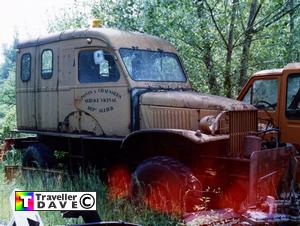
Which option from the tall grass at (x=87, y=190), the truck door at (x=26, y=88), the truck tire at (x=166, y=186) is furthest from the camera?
Answer: the truck door at (x=26, y=88)

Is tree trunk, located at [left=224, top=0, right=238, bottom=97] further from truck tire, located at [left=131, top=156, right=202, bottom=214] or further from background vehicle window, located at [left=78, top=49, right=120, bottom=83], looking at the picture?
truck tire, located at [left=131, top=156, right=202, bottom=214]

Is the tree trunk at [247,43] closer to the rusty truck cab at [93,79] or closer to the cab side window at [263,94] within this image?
the cab side window at [263,94]

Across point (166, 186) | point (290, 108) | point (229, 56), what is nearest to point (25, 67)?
point (166, 186)

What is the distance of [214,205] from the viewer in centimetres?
612

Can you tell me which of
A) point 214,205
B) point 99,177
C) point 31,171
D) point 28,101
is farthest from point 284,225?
point 28,101

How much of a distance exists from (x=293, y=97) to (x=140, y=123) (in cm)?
288

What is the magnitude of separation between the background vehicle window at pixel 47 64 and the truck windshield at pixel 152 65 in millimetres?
1741

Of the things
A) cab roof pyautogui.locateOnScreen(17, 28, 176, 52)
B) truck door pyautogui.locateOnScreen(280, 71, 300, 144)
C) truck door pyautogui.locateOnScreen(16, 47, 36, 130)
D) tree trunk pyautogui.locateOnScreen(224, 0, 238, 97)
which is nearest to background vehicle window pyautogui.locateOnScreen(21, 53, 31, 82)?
truck door pyautogui.locateOnScreen(16, 47, 36, 130)

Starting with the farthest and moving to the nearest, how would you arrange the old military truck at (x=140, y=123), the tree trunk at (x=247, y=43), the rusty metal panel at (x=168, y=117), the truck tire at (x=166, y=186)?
the tree trunk at (x=247, y=43)
the rusty metal panel at (x=168, y=117)
the old military truck at (x=140, y=123)
the truck tire at (x=166, y=186)

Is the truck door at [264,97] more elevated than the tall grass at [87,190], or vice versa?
the truck door at [264,97]

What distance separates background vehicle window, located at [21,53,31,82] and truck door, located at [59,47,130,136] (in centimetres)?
128

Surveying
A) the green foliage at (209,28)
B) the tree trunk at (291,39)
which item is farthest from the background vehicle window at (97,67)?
the tree trunk at (291,39)

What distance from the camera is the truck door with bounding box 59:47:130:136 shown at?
6969mm

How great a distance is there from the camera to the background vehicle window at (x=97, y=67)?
7.09 metres
